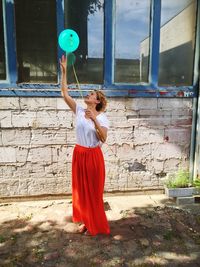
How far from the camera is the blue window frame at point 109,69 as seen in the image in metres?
3.93

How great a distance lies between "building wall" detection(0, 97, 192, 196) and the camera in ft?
13.5

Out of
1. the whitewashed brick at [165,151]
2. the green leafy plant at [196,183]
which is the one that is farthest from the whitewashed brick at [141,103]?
the green leafy plant at [196,183]

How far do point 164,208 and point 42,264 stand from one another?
2152mm

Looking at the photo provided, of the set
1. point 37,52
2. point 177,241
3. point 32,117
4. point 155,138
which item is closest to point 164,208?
point 177,241

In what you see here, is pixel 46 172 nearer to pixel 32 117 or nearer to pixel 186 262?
pixel 32 117

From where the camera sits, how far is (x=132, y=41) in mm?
4293

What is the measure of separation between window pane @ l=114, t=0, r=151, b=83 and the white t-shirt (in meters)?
1.47

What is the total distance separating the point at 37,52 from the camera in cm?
408

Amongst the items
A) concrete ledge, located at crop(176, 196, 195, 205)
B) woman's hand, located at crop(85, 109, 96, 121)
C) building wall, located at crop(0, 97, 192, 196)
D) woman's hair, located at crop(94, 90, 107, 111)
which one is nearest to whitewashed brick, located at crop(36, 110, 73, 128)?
building wall, located at crop(0, 97, 192, 196)

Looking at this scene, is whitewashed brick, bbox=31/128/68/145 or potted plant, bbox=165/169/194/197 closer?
whitewashed brick, bbox=31/128/68/145

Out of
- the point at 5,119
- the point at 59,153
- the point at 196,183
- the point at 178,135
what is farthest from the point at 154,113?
the point at 5,119

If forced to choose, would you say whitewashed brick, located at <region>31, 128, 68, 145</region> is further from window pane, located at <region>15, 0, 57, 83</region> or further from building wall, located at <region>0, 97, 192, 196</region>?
window pane, located at <region>15, 0, 57, 83</region>

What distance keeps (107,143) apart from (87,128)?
138 centimetres

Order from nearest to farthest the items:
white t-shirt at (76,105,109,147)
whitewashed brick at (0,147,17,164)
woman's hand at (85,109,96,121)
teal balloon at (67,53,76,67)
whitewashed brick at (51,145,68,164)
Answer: woman's hand at (85,109,96,121), white t-shirt at (76,105,109,147), teal balloon at (67,53,76,67), whitewashed brick at (0,147,17,164), whitewashed brick at (51,145,68,164)
